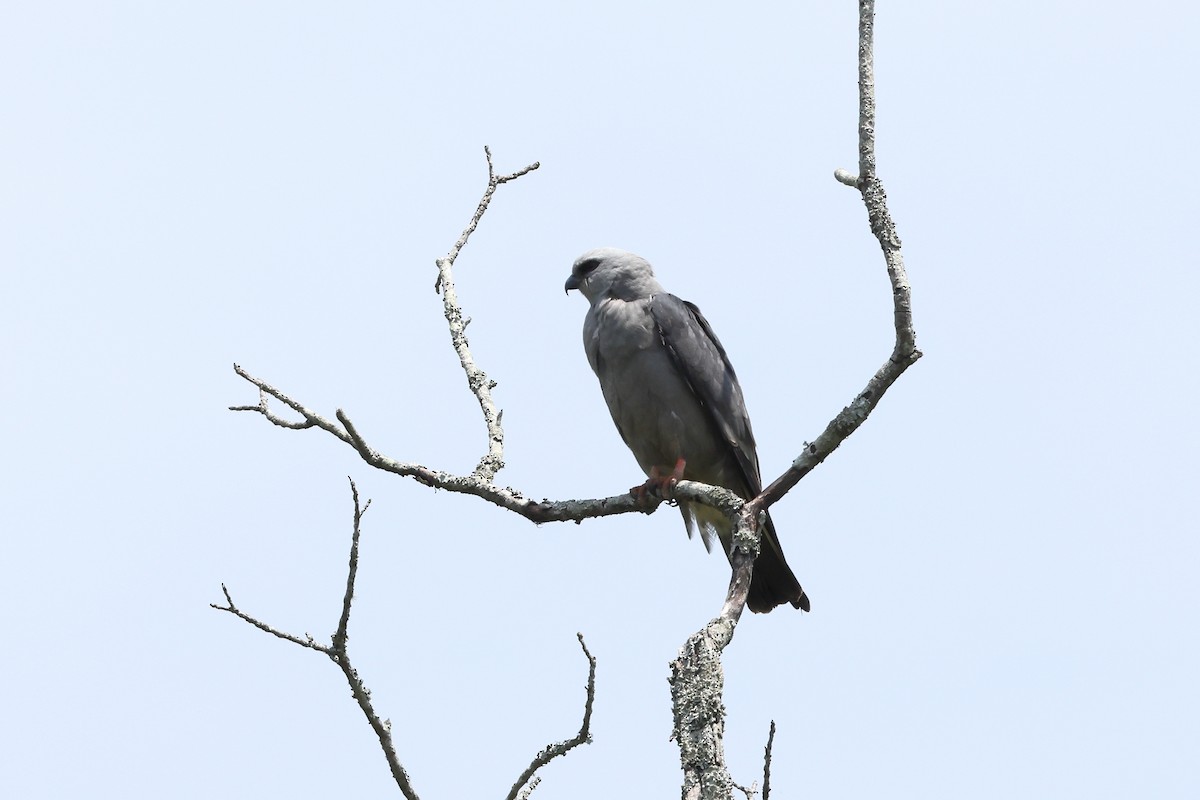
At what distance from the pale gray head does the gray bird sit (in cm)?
11

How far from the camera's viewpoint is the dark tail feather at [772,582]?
6.04 metres

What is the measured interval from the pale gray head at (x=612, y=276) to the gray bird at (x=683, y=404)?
0.11 metres

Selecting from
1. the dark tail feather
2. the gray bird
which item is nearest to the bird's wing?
the gray bird

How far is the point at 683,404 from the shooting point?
6.19m

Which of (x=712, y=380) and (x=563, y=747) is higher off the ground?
(x=712, y=380)

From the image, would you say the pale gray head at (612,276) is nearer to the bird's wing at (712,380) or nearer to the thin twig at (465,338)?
the bird's wing at (712,380)

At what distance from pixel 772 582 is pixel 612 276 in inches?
71.6

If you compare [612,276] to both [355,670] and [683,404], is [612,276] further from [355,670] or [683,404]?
[355,670]

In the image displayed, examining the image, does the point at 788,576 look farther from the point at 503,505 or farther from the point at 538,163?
the point at 538,163

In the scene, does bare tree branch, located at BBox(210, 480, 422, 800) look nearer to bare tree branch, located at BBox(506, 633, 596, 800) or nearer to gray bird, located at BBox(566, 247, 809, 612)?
bare tree branch, located at BBox(506, 633, 596, 800)

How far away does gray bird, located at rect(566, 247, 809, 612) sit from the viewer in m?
6.17

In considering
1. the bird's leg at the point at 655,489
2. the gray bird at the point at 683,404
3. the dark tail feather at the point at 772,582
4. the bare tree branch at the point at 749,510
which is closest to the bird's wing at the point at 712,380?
the gray bird at the point at 683,404

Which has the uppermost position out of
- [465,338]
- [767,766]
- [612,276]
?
[612,276]

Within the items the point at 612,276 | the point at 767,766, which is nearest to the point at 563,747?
the point at 767,766
